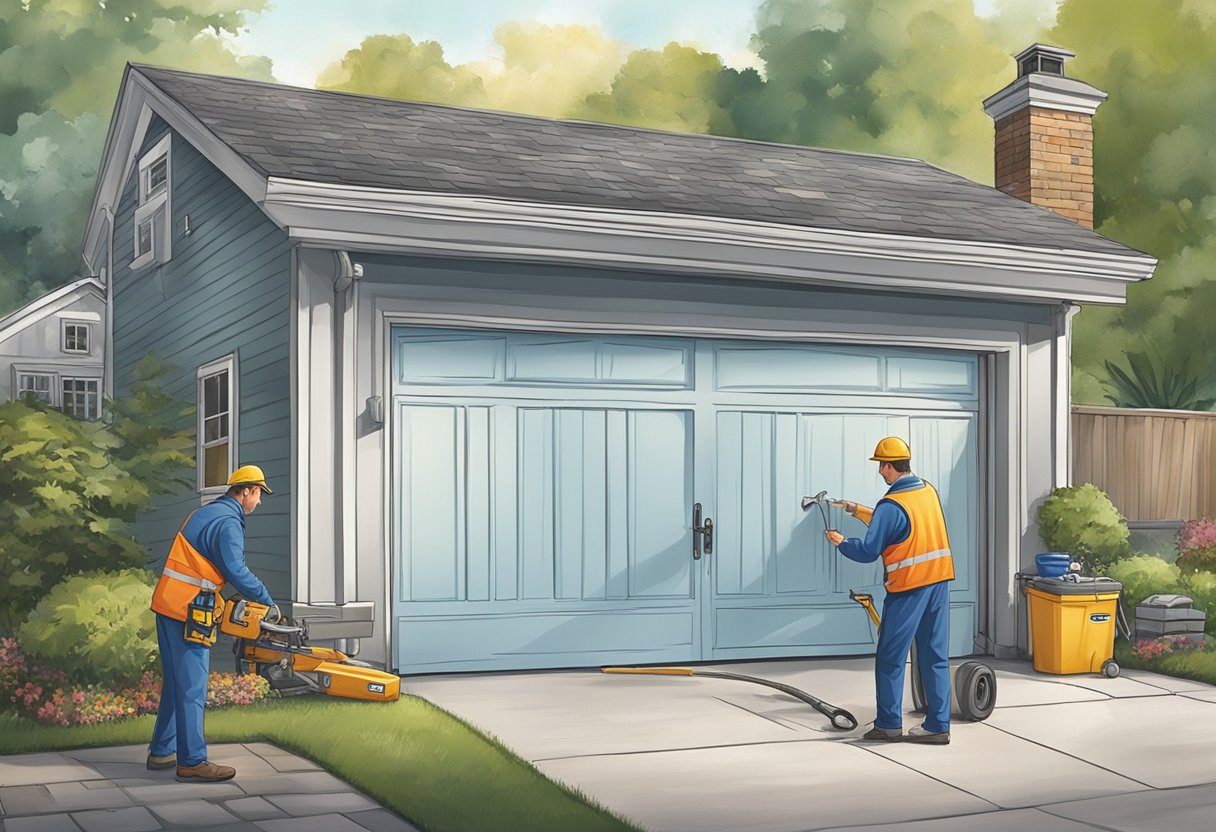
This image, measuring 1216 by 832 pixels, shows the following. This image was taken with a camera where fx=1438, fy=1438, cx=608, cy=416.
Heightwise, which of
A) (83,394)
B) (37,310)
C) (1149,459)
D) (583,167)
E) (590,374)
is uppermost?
(37,310)

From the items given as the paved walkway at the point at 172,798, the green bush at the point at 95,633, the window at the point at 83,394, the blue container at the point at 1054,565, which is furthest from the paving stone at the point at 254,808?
the window at the point at 83,394

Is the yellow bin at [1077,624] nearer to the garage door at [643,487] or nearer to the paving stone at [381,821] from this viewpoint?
the garage door at [643,487]

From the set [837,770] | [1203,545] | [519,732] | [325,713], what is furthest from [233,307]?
[1203,545]

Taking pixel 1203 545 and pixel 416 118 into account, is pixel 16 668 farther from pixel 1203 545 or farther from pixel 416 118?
pixel 1203 545

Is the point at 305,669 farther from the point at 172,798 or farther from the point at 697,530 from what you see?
the point at 697,530

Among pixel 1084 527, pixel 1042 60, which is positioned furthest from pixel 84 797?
pixel 1042 60

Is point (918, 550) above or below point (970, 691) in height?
above

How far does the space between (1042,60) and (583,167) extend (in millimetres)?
6454

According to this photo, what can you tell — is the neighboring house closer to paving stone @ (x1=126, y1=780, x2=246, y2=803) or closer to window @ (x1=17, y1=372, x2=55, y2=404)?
window @ (x1=17, y1=372, x2=55, y2=404)

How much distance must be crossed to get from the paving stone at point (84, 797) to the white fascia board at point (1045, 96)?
11.7 m

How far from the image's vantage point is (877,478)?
12172mm

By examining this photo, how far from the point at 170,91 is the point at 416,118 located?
2.19m

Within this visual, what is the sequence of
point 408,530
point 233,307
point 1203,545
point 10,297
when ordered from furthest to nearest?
point 10,297
point 1203,545
point 233,307
point 408,530

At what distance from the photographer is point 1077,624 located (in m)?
11.2
